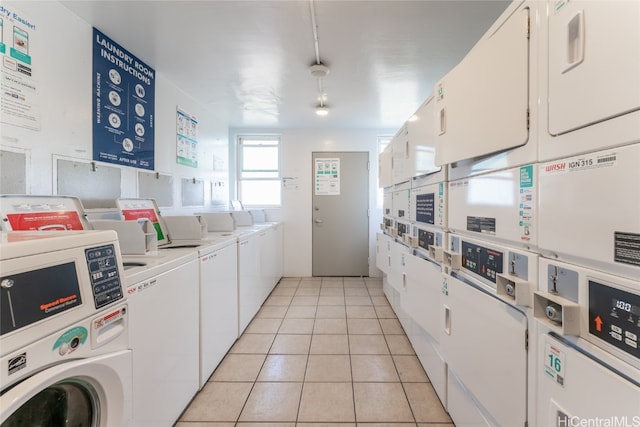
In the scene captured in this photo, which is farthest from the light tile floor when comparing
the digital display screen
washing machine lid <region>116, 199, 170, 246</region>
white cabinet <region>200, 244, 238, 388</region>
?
the digital display screen

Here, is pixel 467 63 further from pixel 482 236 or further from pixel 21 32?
pixel 21 32

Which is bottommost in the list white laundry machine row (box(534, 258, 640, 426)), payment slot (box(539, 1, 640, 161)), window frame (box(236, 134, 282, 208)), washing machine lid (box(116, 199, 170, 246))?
white laundry machine row (box(534, 258, 640, 426))

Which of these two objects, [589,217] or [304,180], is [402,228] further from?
[304,180]

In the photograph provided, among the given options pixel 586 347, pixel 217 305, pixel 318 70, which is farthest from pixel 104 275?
pixel 318 70

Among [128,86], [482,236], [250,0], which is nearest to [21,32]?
[128,86]

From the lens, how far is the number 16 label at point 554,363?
79 centimetres

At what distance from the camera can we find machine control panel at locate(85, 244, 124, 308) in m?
0.89

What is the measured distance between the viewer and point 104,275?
93 centimetres

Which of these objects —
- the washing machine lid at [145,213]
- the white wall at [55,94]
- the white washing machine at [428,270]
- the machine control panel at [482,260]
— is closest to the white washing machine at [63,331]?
the white wall at [55,94]

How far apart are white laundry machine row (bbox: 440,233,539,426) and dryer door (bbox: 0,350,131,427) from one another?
1.34 metres

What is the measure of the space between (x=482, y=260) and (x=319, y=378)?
149 cm

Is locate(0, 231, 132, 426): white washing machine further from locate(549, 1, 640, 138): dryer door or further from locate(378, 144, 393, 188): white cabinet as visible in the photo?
locate(378, 144, 393, 188): white cabinet

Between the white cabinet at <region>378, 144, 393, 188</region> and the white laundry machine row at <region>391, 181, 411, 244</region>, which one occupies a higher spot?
the white cabinet at <region>378, 144, 393, 188</region>

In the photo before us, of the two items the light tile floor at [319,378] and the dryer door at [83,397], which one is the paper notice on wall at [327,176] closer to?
the light tile floor at [319,378]
